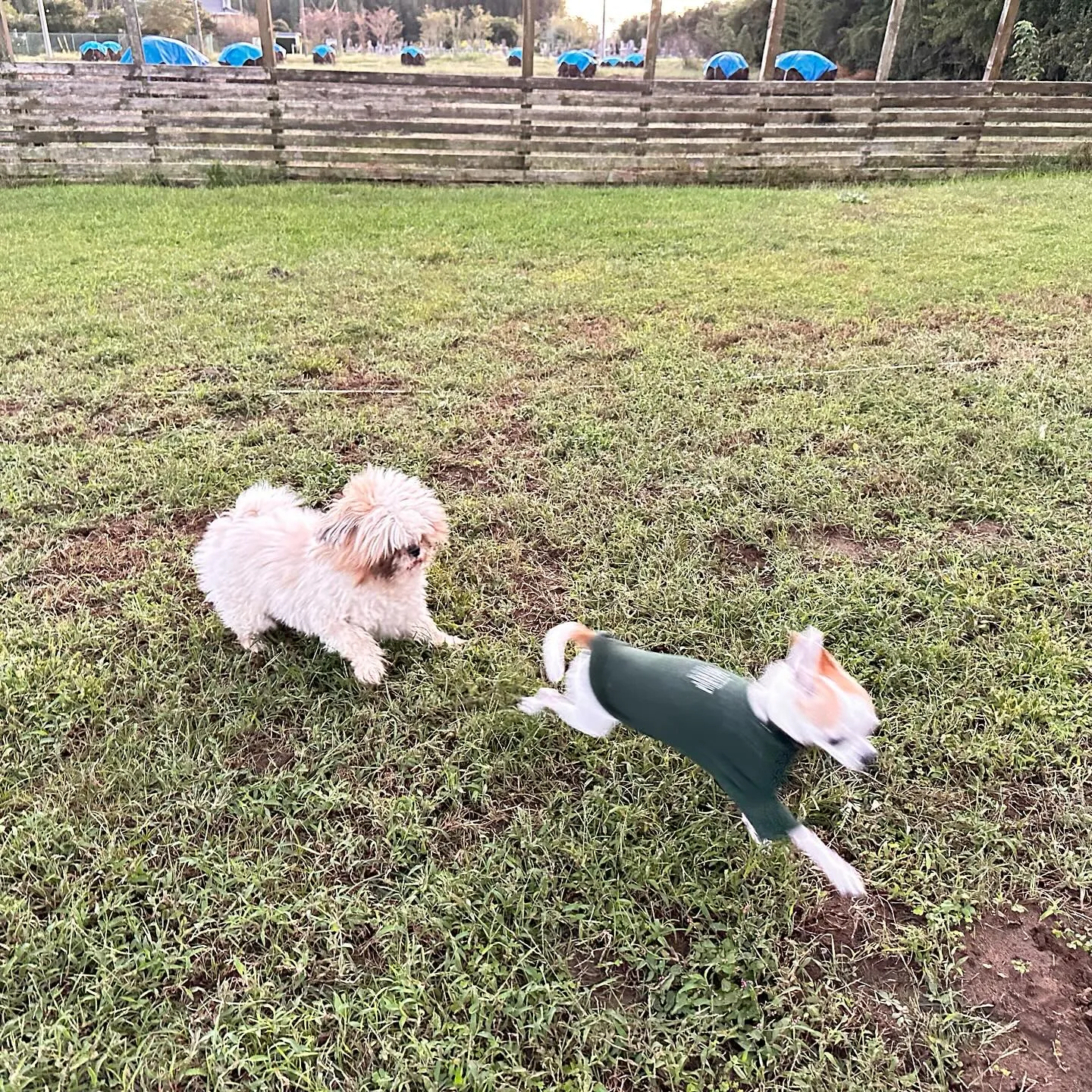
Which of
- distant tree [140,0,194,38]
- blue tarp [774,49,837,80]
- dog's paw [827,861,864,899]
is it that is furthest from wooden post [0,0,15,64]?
distant tree [140,0,194,38]

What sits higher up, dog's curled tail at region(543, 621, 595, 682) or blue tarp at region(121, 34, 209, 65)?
blue tarp at region(121, 34, 209, 65)

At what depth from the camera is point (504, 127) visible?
8.71 metres

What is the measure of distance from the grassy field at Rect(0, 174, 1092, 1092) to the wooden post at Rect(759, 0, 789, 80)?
633 centimetres

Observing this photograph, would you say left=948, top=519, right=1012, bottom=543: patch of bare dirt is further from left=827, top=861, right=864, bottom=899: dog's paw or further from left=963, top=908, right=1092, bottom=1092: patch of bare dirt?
left=827, top=861, right=864, bottom=899: dog's paw

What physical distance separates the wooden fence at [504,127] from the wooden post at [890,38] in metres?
0.40

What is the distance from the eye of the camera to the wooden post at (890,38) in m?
9.07

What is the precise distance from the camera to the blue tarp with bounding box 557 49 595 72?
23.1 m

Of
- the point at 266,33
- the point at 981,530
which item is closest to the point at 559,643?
the point at 981,530

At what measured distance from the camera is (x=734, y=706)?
55.7 inches

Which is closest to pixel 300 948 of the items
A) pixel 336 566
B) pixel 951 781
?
pixel 336 566

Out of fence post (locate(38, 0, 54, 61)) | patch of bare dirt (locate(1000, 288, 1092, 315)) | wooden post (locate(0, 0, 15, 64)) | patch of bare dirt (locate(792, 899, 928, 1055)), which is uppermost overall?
fence post (locate(38, 0, 54, 61))

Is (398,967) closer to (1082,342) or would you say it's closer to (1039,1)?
(1082,342)

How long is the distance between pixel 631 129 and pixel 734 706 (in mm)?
9169

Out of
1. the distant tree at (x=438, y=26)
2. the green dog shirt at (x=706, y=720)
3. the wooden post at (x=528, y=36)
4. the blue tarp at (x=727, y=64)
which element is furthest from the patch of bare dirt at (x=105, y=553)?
the distant tree at (x=438, y=26)
